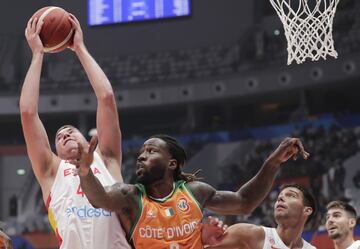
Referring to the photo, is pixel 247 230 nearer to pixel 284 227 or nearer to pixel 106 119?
pixel 284 227

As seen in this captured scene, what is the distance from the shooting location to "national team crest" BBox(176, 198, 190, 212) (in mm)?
3072

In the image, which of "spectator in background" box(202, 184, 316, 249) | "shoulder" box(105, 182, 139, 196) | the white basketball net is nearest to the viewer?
"shoulder" box(105, 182, 139, 196)

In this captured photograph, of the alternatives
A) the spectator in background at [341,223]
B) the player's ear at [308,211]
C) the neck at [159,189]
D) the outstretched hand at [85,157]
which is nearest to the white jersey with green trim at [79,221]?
the neck at [159,189]

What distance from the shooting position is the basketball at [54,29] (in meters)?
3.33

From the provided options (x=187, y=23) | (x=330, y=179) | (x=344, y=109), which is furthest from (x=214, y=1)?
(x=330, y=179)

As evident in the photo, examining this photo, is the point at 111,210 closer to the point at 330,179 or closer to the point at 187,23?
the point at 330,179

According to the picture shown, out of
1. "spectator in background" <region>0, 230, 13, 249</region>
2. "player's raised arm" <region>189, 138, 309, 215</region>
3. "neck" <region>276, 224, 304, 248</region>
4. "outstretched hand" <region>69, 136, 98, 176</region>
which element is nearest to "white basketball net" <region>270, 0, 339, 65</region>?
"neck" <region>276, 224, 304, 248</region>

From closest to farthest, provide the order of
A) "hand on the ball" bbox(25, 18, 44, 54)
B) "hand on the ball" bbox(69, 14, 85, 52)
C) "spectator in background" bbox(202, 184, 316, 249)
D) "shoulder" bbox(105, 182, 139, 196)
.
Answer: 1. "shoulder" bbox(105, 182, 139, 196)
2. "hand on the ball" bbox(25, 18, 44, 54)
3. "hand on the ball" bbox(69, 14, 85, 52)
4. "spectator in background" bbox(202, 184, 316, 249)

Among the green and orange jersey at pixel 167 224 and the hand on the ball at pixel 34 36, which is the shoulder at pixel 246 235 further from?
the hand on the ball at pixel 34 36

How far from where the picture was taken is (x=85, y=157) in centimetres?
262

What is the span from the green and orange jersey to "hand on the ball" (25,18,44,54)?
2.78ft

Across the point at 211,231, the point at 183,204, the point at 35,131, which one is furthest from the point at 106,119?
the point at 211,231

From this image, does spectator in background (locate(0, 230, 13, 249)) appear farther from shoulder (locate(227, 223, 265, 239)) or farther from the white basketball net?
the white basketball net

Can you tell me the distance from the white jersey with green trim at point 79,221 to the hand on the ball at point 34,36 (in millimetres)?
648
